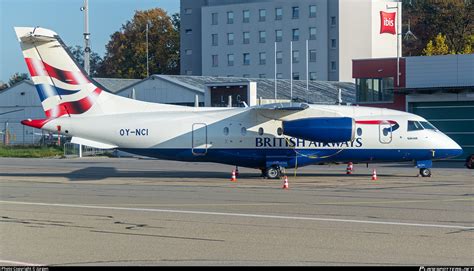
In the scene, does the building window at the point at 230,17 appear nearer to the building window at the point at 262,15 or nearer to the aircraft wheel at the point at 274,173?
the building window at the point at 262,15

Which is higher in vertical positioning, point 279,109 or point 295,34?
point 295,34

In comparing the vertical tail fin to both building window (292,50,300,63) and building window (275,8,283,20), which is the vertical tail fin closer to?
building window (292,50,300,63)

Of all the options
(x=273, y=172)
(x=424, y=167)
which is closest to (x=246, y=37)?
(x=424, y=167)

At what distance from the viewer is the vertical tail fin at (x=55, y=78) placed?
30906mm

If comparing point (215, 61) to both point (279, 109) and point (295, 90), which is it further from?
point (279, 109)

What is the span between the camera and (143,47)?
340 ft

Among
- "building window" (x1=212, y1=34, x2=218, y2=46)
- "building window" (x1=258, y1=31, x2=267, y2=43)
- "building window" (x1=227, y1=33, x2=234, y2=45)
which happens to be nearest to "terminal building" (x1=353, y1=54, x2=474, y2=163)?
"building window" (x1=258, y1=31, x2=267, y2=43)

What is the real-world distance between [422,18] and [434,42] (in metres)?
9.85

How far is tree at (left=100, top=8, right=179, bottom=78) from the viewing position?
103m

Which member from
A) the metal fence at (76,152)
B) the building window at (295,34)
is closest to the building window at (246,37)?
the building window at (295,34)

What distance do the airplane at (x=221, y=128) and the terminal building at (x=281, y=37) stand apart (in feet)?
163

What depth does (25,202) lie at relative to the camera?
74.0ft

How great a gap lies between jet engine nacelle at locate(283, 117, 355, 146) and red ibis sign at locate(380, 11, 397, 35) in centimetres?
3148

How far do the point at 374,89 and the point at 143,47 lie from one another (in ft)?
186
